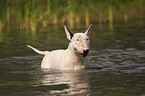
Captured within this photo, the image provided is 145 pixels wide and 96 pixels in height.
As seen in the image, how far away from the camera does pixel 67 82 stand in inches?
321

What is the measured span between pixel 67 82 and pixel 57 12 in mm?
15848

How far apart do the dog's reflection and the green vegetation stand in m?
9.23

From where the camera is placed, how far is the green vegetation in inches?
831

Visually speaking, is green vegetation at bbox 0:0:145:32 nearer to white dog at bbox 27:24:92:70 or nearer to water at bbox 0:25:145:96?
water at bbox 0:25:145:96

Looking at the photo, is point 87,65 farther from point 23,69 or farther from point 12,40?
point 12,40

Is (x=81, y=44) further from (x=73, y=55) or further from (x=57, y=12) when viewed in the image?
(x=57, y=12)

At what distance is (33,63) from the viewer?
37.9ft

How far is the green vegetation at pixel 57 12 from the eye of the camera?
2111 centimetres

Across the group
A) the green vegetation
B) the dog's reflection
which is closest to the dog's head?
the dog's reflection

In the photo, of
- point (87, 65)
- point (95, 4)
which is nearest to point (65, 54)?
point (87, 65)

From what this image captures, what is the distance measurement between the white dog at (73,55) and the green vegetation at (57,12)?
811cm

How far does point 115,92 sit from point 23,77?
290 centimetres

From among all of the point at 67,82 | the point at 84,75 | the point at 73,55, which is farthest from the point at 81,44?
the point at 67,82

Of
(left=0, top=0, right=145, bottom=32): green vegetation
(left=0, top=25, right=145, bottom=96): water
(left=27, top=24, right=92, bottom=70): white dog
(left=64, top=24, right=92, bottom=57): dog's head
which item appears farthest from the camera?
(left=0, top=0, right=145, bottom=32): green vegetation
